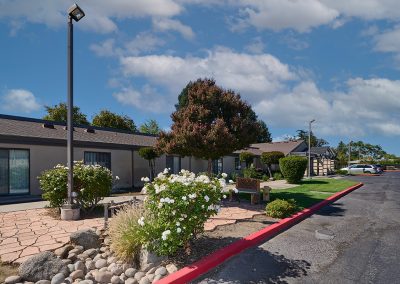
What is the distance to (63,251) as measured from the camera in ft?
20.7

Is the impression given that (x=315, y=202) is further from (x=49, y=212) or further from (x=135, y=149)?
(x=135, y=149)

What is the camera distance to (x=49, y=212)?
11164 millimetres

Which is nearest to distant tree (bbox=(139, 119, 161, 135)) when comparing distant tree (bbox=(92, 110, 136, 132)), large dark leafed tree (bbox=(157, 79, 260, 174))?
distant tree (bbox=(92, 110, 136, 132))

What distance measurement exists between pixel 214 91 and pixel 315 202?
6.37 meters

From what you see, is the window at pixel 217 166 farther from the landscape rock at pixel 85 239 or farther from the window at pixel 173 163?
the landscape rock at pixel 85 239

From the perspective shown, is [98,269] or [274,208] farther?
[274,208]

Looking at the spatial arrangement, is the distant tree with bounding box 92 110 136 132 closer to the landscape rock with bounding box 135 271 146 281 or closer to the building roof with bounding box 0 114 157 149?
the building roof with bounding box 0 114 157 149

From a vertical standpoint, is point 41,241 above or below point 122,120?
below

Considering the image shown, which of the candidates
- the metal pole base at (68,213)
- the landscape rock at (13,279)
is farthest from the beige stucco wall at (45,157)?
the landscape rock at (13,279)

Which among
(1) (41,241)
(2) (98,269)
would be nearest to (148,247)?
(2) (98,269)

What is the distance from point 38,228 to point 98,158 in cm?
1090

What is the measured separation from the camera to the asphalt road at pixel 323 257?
5867mm

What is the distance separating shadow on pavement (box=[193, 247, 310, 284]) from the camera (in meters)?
5.75

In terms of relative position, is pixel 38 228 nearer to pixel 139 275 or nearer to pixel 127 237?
pixel 127 237
